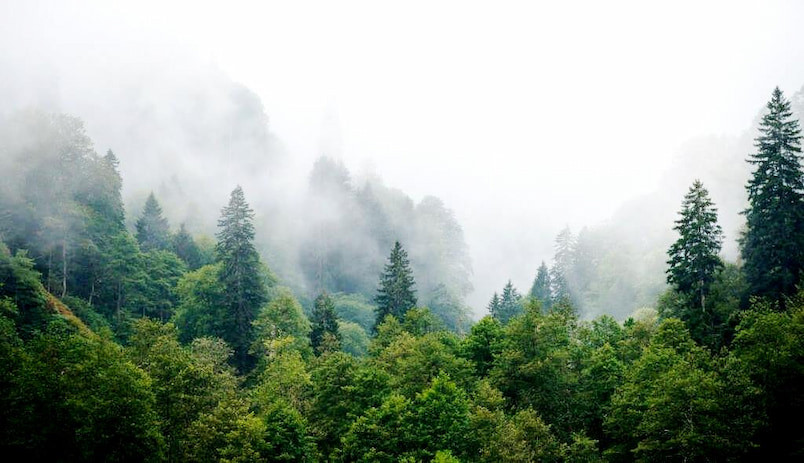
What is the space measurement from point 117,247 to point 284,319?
32067 mm

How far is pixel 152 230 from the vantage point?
100 meters

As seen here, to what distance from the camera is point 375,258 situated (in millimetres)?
140125

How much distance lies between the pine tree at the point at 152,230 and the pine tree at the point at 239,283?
1511 inches

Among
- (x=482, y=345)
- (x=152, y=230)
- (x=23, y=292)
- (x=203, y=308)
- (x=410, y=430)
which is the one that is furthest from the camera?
(x=152, y=230)

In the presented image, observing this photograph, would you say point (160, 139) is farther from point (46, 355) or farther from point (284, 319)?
point (46, 355)

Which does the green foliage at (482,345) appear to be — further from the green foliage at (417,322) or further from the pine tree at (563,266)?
the pine tree at (563,266)

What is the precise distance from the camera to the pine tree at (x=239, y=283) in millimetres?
62906

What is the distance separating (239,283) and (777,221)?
182 ft

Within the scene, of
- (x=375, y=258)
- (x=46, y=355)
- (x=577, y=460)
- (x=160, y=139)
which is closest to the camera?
(x=577, y=460)

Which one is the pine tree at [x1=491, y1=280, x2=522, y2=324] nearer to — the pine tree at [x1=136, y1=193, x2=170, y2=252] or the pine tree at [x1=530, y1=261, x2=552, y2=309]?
the pine tree at [x1=530, y1=261, x2=552, y2=309]

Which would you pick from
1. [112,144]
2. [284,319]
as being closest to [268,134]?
[112,144]

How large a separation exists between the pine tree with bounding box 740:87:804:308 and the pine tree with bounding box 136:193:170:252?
9243cm

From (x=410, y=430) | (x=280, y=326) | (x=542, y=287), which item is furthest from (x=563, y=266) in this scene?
(x=410, y=430)

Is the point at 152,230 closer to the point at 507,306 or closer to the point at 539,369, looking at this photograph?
the point at 507,306
